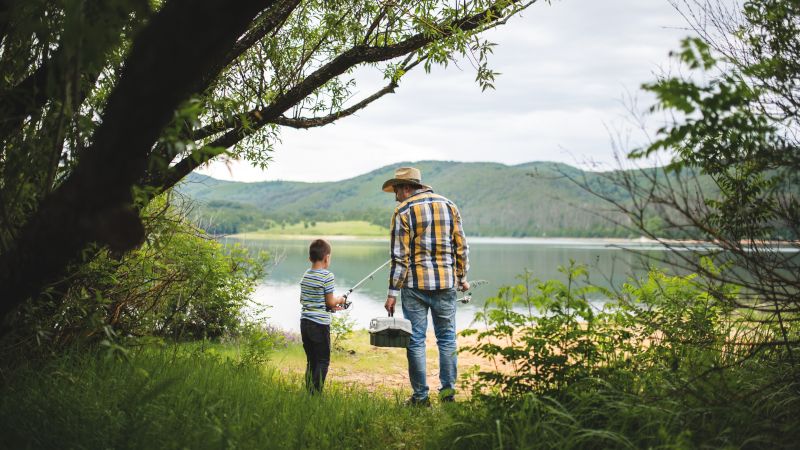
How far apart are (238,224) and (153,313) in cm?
11024

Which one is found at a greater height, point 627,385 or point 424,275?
point 424,275

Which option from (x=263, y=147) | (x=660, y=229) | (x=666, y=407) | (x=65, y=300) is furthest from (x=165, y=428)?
(x=263, y=147)

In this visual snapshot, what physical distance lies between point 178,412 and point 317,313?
6.56 ft

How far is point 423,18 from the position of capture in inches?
205

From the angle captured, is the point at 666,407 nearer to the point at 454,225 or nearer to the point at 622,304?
the point at 622,304

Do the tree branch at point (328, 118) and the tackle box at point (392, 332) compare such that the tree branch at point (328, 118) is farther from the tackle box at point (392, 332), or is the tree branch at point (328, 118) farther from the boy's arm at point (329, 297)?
the tackle box at point (392, 332)

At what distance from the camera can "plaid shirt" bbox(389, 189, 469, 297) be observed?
5453 millimetres

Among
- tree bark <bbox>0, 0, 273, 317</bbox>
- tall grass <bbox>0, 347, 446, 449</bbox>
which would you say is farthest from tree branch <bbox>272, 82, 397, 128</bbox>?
tree bark <bbox>0, 0, 273, 317</bbox>

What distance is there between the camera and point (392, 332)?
546 centimetres

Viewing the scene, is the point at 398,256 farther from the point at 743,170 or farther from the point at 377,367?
the point at 377,367

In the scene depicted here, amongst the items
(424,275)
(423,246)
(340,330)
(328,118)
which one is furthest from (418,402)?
(340,330)

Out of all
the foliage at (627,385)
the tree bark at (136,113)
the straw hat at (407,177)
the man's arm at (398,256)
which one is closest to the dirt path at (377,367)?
the man's arm at (398,256)

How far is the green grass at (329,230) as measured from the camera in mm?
145250

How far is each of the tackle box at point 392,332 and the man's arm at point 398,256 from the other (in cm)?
14
